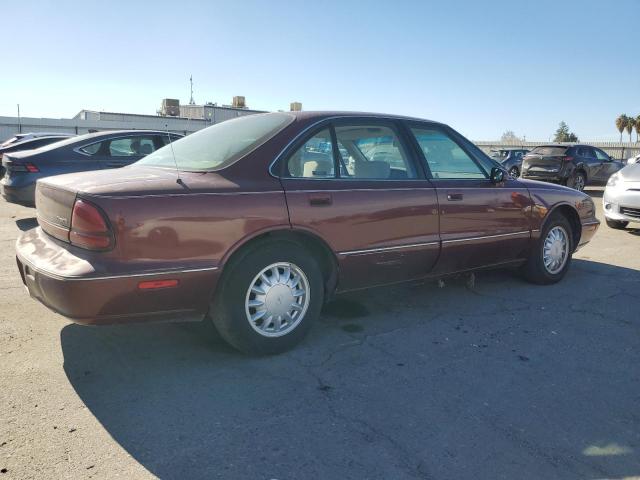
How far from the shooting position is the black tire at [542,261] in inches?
207

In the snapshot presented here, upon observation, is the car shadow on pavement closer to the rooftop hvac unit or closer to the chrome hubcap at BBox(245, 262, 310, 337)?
the chrome hubcap at BBox(245, 262, 310, 337)

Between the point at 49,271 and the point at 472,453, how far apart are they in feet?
7.93

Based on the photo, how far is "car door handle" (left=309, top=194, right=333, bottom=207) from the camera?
3.53 meters

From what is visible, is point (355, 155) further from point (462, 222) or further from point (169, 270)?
point (169, 270)

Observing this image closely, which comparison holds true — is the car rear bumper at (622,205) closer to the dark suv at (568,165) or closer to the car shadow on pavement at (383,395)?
the car shadow on pavement at (383,395)

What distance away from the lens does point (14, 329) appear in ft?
12.6

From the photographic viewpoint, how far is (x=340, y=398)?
118 inches

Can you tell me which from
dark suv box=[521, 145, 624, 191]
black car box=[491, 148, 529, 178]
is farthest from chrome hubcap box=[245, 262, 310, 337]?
black car box=[491, 148, 529, 178]

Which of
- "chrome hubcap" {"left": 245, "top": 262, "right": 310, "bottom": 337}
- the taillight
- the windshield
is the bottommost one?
"chrome hubcap" {"left": 245, "top": 262, "right": 310, "bottom": 337}

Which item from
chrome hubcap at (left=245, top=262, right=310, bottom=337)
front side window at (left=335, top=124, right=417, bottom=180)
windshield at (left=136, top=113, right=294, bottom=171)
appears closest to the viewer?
chrome hubcap at (left=245, top=262, right=310, bottom=337)

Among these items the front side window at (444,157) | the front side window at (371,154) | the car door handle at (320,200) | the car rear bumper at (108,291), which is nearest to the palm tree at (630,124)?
the front side window at (444,157)

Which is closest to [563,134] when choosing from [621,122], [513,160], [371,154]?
[621,122]

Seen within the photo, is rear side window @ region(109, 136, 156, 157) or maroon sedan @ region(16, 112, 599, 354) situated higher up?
rear side window @ region(109, 136, 156, 157)

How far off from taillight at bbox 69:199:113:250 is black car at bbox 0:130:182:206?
551 cm
